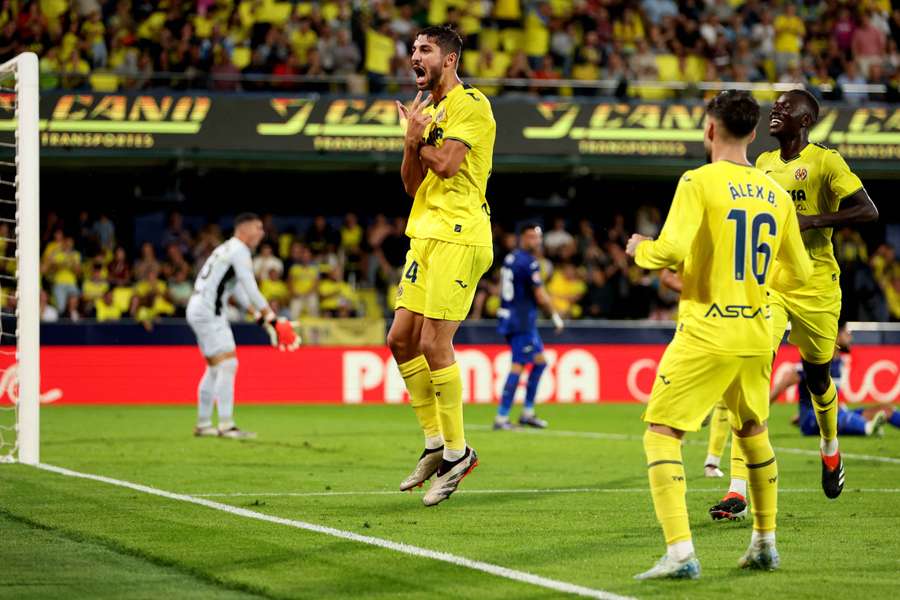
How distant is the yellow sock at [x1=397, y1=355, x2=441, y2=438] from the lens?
8.91 meters

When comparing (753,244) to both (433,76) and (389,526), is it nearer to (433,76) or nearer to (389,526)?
(389,526)

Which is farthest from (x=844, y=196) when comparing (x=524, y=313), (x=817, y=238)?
(x=524, y=313)

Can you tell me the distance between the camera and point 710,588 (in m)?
5.96

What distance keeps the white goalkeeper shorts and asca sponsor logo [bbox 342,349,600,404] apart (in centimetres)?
730

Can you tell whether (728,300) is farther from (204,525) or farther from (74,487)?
(74,487)

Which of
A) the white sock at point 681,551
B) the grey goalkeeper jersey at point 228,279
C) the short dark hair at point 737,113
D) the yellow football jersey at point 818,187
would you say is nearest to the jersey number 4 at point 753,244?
the short dark hair at point 737,113

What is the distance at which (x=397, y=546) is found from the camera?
7.06 m

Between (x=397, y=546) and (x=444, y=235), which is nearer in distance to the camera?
(x=397, y=546)

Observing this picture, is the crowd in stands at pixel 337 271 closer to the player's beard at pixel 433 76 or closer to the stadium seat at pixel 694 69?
the stadium seat at pixel 694 69

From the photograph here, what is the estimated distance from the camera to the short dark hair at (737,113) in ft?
20.5

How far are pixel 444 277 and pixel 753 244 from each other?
8.70 feet

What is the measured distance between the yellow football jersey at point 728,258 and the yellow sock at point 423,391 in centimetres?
290

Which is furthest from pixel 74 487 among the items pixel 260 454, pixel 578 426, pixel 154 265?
pixel 154 265

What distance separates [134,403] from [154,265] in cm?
302
